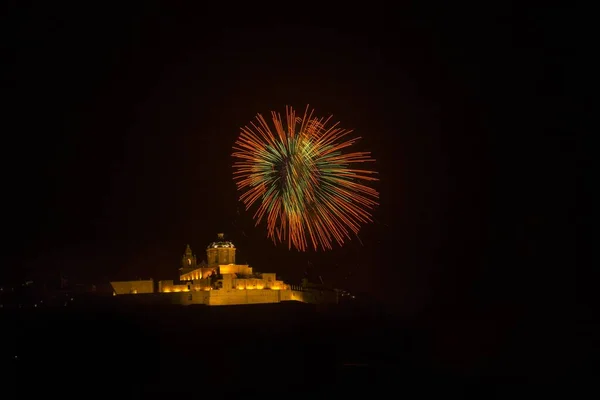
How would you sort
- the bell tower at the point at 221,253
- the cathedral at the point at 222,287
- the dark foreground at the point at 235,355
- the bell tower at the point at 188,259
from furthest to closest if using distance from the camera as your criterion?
the bell tower at the point at 188,259 < the bell tower at the point at 221,253 < the cathedral at the point at 222,287 < the dark foreground at the point at 235,355

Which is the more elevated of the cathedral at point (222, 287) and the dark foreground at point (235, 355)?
the cathedral at point (222, 287)

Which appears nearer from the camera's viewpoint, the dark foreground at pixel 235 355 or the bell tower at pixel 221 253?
the dark foreground at pixel 235 355

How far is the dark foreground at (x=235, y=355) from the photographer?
23.9 m

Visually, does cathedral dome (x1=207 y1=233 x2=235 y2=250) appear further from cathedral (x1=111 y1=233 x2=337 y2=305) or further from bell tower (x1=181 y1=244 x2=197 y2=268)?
bell tower (x1=181 y1=244 x2=197 y2=268)

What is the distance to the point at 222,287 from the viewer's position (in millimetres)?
45438

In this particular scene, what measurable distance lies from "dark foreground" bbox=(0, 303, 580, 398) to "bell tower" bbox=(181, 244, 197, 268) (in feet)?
31.5

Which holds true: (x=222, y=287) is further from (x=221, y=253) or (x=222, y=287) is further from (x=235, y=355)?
(x=235, y=355)

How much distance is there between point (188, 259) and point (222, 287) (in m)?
8.24

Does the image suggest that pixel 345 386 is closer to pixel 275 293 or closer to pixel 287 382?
pixel 287 382

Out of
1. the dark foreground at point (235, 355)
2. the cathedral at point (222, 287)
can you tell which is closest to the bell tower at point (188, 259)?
the cathedral at point (222, 287)

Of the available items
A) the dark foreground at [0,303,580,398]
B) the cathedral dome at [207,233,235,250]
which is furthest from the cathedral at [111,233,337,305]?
the dark foreground at [0,303,580,398]

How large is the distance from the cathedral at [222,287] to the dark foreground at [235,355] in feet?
6.47

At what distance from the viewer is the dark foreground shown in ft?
78.3

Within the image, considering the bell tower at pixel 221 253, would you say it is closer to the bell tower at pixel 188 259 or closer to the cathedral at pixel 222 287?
the cathedral at pixel 222 287
